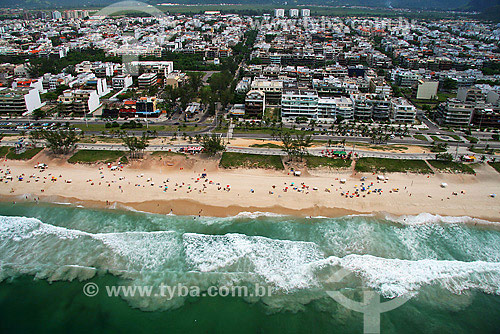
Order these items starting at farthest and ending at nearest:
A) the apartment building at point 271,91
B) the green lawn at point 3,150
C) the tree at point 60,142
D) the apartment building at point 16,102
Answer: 1. the apartment building at point 271,91
2. the apartment building at point 16,102
3. the green lawn at point 3,150
4. the tree at point 60,142

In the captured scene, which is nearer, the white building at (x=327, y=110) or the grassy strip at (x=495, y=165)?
the grassy strip at (x=495, y=165)

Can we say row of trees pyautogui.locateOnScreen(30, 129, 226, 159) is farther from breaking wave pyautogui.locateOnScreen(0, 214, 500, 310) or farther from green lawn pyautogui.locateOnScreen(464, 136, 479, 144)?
green lawn pyautogui.locateOnScreen(464, 136, 479, 144)

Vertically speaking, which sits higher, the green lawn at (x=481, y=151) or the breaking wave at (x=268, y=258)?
Answer: the green lawn at (x=481, y=151)

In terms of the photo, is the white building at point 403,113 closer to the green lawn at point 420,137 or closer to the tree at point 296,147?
the green lawn at point 420,137

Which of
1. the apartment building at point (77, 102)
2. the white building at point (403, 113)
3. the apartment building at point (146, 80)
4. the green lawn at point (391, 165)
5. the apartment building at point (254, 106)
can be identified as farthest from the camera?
the apartment building at point (146, 80)

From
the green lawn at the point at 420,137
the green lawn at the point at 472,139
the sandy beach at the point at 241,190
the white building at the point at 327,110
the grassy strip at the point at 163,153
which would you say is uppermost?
the white building at the point at 327,110

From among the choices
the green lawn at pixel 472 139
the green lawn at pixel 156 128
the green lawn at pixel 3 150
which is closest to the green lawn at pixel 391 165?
the green lawn at pixel 472 139

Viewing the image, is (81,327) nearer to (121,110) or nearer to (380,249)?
(380,249)
